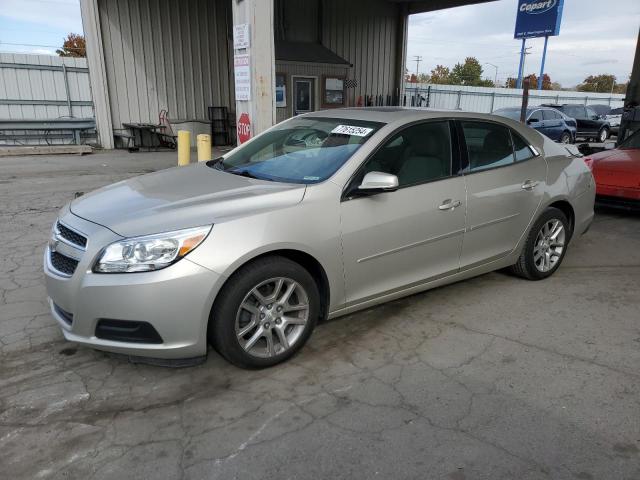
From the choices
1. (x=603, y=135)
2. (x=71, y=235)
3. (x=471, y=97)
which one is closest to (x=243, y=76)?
(x=71, y=235)

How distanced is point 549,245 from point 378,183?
2.39 meters

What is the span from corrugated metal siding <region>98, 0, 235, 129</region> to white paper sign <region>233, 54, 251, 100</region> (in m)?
7.62

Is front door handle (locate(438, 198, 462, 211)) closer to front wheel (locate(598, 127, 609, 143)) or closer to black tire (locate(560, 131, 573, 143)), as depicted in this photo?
black tire (locate(560, 131, 573, 143))

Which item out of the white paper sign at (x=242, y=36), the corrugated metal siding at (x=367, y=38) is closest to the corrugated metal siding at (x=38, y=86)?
the corrugated metal siding at (x=367, y=38)

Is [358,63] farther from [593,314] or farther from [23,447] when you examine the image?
[23,447]

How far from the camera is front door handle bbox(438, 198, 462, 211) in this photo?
381cm

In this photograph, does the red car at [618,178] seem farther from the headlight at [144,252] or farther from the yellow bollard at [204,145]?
the headlight at [144,252]

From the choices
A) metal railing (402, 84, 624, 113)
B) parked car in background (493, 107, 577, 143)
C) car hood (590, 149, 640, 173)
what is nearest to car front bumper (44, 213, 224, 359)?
car hood (590, 149, 640, 173)

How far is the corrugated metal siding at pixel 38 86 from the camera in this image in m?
15.4

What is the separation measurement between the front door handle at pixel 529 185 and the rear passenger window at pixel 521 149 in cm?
21

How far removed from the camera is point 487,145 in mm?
4281

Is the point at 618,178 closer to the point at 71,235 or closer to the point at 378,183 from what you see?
the point at 378,183

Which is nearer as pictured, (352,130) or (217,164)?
(352,130)

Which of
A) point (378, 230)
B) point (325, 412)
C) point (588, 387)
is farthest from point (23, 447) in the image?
point (588, 387)
